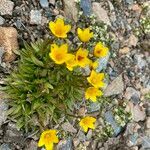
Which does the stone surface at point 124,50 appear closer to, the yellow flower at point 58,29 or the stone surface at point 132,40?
the stone surface at point 132,40

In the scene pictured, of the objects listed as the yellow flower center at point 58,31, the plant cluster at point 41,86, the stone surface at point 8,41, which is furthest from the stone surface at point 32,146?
the yellow flower center at point 58,31

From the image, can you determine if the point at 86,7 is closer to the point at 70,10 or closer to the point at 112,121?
the point at 70,10

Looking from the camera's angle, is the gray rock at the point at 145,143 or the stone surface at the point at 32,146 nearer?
the stone surface at the point at 32,146

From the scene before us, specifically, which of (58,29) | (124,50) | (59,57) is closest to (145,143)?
(124,50)

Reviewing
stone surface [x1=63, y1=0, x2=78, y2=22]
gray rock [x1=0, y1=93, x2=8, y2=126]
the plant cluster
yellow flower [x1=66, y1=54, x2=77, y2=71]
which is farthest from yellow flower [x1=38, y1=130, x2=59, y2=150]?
stone surface [x1=63, y1=0, x2=78, y2=22]

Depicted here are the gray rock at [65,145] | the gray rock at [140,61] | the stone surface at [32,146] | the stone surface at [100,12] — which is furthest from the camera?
the gray rock at [140,61]
